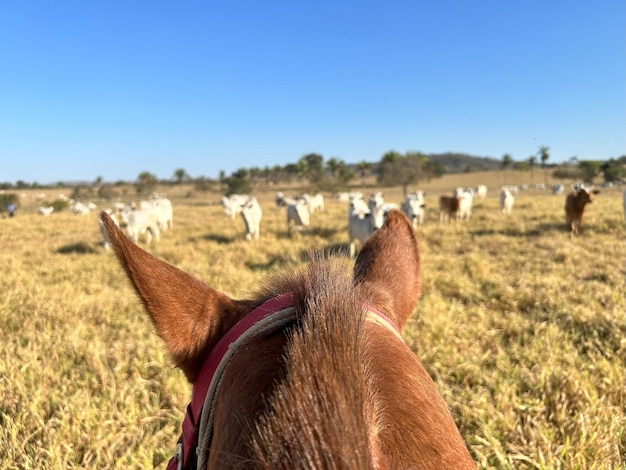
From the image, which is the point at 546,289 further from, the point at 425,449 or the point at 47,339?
the point at 47,339

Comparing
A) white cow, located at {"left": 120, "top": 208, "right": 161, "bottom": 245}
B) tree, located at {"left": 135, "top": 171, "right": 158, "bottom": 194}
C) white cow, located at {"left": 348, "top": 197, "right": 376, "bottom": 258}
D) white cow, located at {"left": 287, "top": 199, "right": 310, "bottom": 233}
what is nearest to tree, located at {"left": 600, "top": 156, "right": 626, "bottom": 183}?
white cow, located at {"left": 287, "top": 199, "right": 310, "bottom": 233}

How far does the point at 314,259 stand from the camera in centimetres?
116

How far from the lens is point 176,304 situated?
1.10 metres

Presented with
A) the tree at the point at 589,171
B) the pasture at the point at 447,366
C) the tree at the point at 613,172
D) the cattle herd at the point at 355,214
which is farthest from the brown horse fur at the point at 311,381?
the tree at the point at 589,171

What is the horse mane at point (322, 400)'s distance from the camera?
1.81ft

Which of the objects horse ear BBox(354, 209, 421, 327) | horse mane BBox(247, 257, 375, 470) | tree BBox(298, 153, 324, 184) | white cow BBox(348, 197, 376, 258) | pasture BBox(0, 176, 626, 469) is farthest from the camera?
tree BBox(298, 153, 324, 184)

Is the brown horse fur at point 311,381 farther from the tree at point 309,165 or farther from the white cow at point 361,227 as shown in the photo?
the tree at point 309,165

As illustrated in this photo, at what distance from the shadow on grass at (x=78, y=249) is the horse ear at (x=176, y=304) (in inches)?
535

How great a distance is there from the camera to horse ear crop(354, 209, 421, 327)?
4.76ft

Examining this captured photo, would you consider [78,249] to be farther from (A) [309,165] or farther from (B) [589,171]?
(A) [309,165]

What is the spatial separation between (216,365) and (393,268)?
2.94ft

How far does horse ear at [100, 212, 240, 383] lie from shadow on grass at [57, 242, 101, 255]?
13.6 metres

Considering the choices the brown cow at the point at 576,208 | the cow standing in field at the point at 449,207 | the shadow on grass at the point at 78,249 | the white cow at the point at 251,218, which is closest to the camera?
the brown cow at the point at 576,208

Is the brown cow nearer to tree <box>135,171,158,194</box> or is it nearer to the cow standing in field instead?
the cow standing in field
